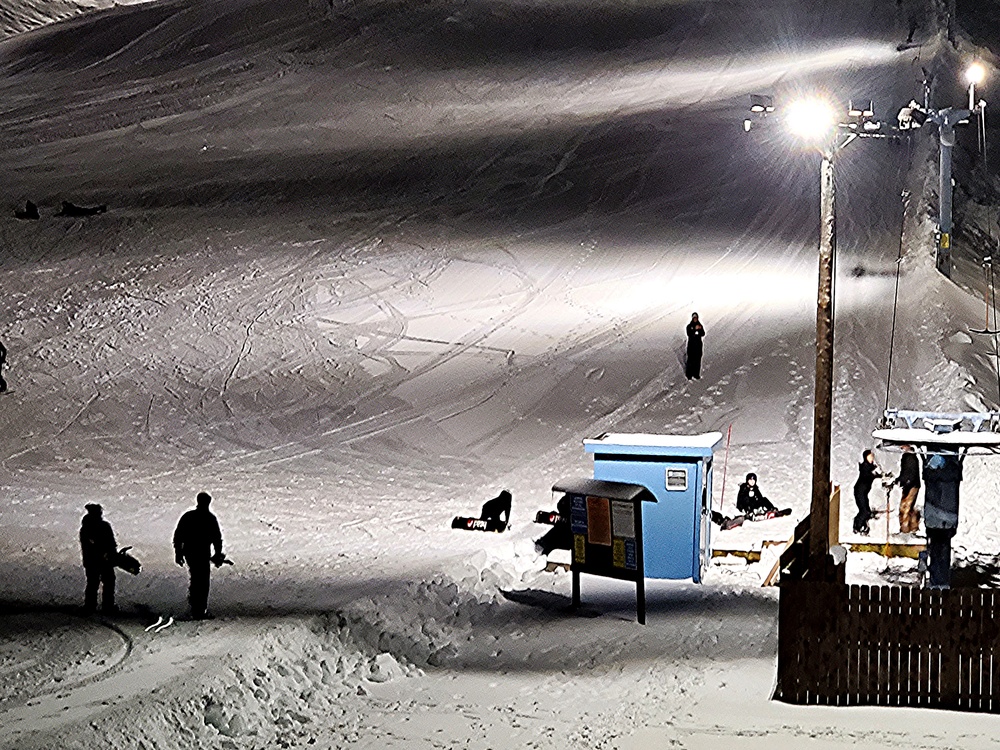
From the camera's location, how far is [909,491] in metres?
18.0

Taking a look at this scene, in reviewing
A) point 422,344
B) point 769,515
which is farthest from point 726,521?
point 422,344

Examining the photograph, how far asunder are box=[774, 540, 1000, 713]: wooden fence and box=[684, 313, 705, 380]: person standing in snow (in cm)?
1186

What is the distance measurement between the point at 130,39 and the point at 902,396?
3380 centimetres

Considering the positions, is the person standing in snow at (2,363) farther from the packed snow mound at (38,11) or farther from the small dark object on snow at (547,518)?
the packed snow mound at (38,11)

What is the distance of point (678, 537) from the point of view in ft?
52.2

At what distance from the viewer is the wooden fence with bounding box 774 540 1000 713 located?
11703mm

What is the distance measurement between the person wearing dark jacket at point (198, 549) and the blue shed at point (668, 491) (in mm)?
4416

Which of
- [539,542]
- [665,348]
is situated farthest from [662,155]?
[539,542]

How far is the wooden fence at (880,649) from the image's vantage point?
11.7 metres

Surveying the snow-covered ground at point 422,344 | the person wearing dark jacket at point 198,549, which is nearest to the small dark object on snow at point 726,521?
the snow-covered ground at point 422,344

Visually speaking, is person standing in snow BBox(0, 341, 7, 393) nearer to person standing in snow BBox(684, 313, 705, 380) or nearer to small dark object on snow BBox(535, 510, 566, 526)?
small dark object on snow BBox(535, 510, 566, 526)

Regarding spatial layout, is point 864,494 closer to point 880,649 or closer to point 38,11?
point 880,649

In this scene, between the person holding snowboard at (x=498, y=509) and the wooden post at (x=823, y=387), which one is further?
the person holding snowboard at (x=498, y=509)

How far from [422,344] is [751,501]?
328 inches
